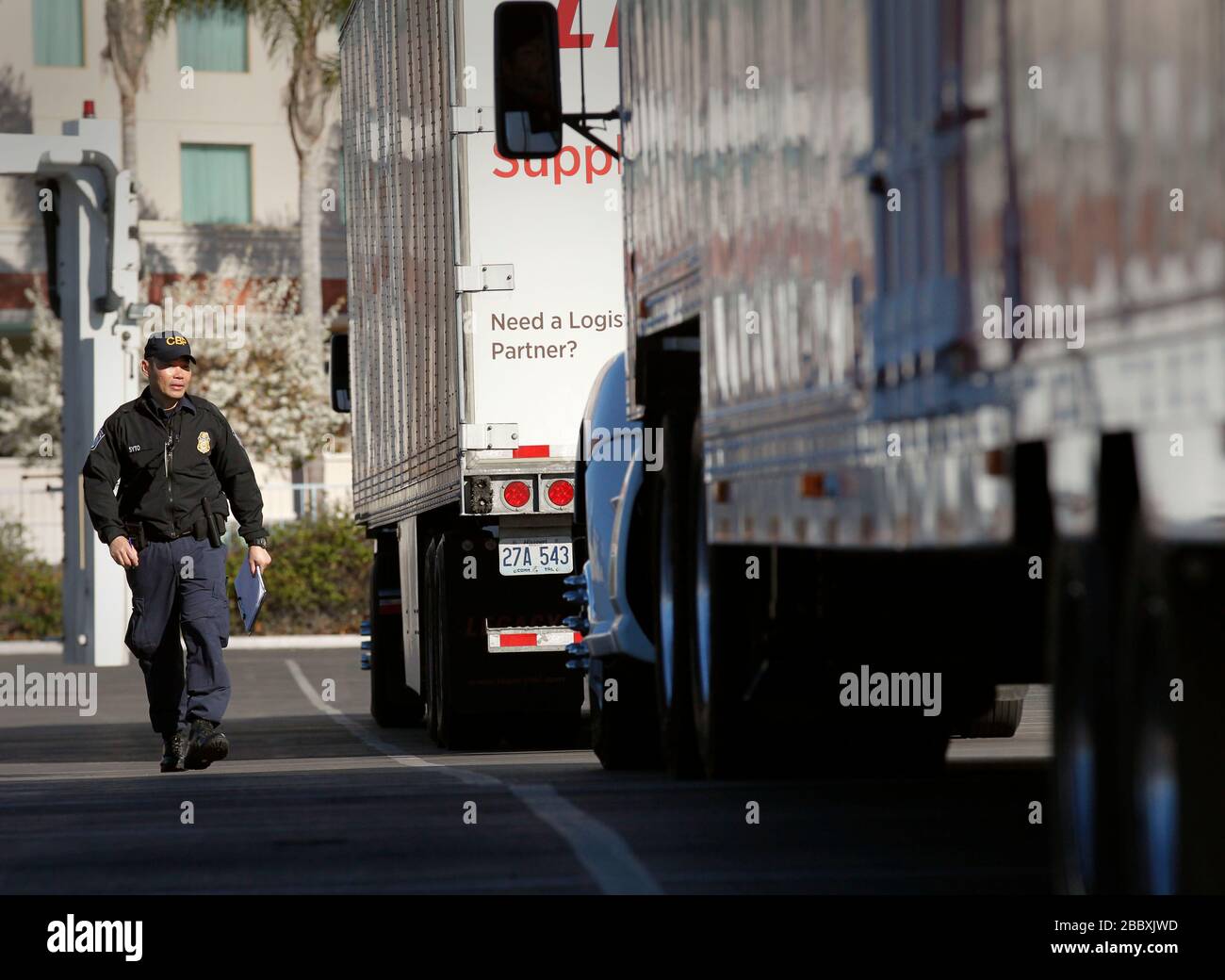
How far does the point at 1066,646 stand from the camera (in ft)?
18.3

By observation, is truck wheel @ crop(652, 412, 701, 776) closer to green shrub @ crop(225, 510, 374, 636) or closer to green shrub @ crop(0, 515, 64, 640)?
green shrub @ crop(225, 510, 374, 636)

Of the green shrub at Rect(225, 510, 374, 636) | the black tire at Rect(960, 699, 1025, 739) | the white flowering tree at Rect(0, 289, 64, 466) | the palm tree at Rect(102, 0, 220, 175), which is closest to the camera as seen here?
the black tire at Rect(960, 699, 1025, 739)

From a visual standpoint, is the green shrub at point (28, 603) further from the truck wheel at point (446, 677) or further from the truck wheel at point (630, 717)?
the truck wheel at point (630, 717)

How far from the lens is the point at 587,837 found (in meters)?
8.77

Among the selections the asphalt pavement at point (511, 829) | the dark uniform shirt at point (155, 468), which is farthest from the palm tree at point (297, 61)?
the asphalt pavement at point (511, 829)

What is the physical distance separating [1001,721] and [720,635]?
358 centimetres

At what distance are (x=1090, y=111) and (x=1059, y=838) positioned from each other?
1.49 m

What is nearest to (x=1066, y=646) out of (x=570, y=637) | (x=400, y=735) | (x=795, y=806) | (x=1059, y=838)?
(x=1059, y=838)

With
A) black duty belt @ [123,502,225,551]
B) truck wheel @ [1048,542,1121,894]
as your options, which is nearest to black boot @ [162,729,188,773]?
black duty belt @ [123,502,225,551]

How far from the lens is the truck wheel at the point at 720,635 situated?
10.1 meters

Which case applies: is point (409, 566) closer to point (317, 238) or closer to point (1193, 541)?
point (1193, 541)

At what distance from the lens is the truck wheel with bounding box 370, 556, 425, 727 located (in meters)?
18.4

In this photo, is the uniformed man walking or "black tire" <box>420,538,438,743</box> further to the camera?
"black tire" <box>420,538,438,743</box>

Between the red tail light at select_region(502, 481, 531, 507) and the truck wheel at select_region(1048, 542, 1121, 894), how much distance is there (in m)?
9.12
